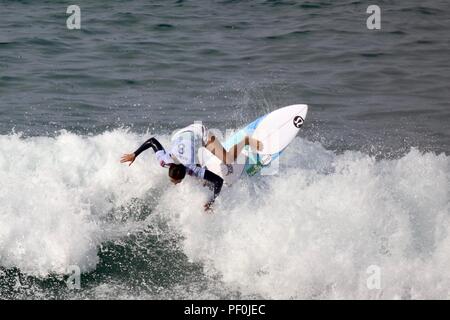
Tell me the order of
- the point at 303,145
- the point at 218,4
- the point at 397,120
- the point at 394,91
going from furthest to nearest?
1. the point at 218,4
2. the point at 394,91
3. the point at 397,120
4. the point at 303,145

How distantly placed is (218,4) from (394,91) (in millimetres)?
5783

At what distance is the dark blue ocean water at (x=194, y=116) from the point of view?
24.9 feet

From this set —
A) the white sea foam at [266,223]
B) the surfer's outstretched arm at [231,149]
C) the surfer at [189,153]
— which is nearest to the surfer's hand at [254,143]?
the surfer's outstretched arm at [231,149]

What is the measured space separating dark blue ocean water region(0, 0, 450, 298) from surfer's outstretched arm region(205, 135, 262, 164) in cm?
55

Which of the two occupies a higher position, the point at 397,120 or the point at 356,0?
the point at 356,0

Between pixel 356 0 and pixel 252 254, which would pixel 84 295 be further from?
pixel 356 0

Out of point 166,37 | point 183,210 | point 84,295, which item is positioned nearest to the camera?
point 84,295

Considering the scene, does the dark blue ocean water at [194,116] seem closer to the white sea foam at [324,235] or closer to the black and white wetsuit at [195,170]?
the white sea foam at [324,235]

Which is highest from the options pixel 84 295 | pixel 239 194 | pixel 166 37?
pixel 166 37

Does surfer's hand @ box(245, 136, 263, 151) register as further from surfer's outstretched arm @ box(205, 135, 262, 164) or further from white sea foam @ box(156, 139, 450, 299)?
white sea foam @ box(156, 139, 450, 299)

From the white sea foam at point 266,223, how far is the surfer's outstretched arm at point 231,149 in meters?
0.36

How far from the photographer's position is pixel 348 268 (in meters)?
7.38

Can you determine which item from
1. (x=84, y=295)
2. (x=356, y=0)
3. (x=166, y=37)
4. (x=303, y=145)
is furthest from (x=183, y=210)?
(x=356, y=0)

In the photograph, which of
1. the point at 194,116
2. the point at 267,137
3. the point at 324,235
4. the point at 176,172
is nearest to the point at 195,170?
the point at 176,172
